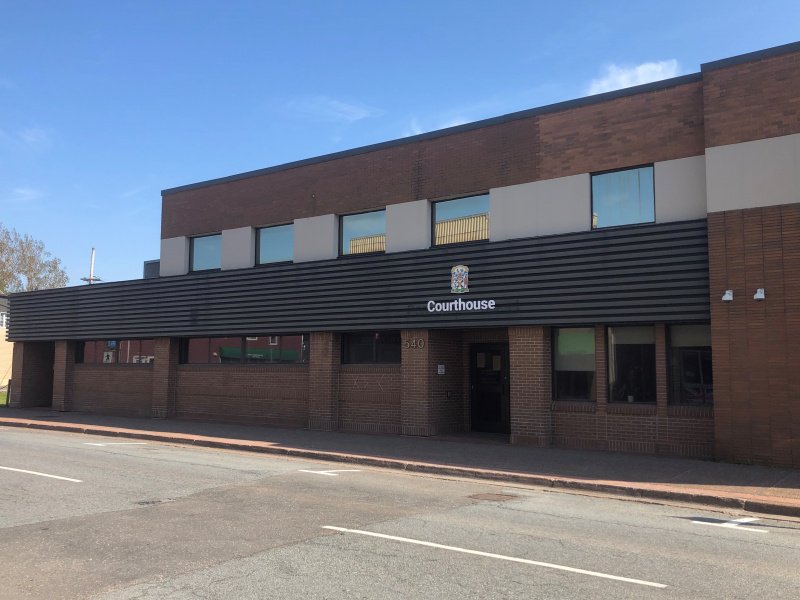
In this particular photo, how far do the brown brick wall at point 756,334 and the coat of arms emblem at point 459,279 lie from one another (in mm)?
5382

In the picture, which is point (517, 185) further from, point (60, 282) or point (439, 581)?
point (60, 282)

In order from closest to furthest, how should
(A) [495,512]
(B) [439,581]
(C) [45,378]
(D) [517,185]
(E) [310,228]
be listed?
(B) [439,581], (A) [495,512], (D) [517,185], (E) [310,228], (C) [45,378]

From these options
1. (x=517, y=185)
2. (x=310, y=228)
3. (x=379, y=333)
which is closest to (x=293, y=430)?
(x=379, y=333)

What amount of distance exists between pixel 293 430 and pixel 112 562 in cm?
1232

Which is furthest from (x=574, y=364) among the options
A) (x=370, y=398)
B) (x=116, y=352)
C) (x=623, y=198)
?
(x=116, y=352)

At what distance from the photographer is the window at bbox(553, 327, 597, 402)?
14.9 meters

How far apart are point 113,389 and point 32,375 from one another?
5.63m

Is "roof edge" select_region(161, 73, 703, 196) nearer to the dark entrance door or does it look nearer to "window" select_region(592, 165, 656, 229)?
"window" select_region(592, 165, 656, 229)

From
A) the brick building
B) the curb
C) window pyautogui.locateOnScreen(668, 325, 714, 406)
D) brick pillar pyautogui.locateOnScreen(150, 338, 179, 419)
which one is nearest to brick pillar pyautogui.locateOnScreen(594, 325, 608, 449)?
the brick building

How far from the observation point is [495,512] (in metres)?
8.95

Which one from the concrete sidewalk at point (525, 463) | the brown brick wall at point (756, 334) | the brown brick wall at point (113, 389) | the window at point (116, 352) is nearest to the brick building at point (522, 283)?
the brown brick wall at point (756, 334)

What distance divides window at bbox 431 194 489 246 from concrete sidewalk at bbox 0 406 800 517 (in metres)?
4.93

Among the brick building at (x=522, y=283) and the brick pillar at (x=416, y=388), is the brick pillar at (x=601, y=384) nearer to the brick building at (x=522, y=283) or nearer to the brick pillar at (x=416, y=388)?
the brick building at (x=522, y=283)

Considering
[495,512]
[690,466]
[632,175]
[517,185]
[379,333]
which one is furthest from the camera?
[379,333]
